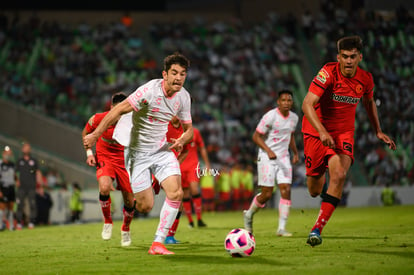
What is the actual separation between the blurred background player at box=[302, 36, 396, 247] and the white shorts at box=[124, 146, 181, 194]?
6.33 feet

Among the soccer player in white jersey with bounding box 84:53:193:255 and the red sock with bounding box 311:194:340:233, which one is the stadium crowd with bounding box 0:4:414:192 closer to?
the soccer player in white jersey with bounding box 84:53:193:255

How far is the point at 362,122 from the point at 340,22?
726 cm

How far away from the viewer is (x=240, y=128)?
1184 inches

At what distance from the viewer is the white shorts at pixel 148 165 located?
30.3 feet

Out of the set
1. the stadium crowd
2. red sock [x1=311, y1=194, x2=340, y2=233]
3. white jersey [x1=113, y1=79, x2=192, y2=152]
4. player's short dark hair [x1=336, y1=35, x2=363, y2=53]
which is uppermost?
the stadium crowd

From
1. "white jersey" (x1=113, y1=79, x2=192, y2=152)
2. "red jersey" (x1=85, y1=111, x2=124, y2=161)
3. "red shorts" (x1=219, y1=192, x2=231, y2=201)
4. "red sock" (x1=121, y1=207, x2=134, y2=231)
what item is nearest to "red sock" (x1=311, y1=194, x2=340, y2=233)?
"white jersey" (x1=113, y1=79, x2=192, y2=152)

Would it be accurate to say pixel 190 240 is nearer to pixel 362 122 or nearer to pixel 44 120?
pixel 44 120

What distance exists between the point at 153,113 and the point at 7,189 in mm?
10972

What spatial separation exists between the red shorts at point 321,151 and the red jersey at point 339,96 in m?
0.14

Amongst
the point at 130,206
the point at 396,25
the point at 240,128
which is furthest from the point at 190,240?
the point at 396,25

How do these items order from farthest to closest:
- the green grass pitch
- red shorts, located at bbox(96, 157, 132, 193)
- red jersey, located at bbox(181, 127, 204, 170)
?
red jersey, located at bbox(181, 127, 204, 170) < red shorts, located at bbox(96, 157, 132, 193) < the green grass pitch

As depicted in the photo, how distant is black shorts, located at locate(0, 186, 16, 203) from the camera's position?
1881 cm

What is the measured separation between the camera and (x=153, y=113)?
362 inches

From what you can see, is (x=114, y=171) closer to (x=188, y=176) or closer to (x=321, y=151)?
(x=321, y=151)
